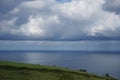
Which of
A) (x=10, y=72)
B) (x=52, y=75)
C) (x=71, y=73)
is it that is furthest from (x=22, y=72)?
(x=71, y=73)

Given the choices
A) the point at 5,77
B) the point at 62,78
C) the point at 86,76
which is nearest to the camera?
the point at 5,77

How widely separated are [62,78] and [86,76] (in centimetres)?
793

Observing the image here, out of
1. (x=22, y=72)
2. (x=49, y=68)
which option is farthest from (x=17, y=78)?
(x=49, y=68)

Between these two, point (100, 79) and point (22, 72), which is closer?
point (22, 72)

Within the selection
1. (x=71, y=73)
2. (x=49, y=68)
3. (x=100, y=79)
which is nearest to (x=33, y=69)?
(x=49, y=68)

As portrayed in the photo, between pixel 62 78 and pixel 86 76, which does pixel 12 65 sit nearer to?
pixel 62 78

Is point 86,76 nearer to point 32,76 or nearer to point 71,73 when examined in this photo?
point 71,73

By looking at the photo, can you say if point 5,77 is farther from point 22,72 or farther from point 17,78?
point 22,72

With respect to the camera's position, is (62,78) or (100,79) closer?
(62,78)

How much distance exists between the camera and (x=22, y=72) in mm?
55312

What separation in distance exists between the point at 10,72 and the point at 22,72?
2.52 meters

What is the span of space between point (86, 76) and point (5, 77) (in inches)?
733

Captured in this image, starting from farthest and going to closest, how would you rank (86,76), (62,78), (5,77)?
(86,76) < (62,78) < (5,77)

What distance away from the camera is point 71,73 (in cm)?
5966
